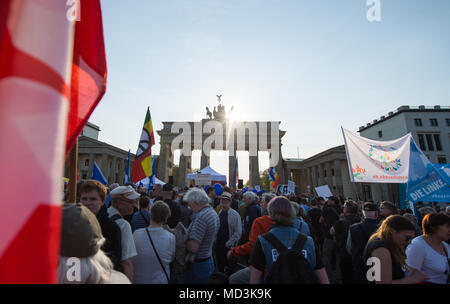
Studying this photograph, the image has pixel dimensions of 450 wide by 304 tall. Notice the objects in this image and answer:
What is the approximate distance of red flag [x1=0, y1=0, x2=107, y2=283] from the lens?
0.80 metres

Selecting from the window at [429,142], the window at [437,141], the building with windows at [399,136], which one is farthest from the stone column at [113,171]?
the window at [437,141]

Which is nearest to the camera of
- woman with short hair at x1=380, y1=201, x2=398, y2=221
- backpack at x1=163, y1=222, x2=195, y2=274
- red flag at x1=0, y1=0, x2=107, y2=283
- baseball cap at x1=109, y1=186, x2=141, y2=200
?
red flag at x1=0, y1=0, x2=107, y2=283

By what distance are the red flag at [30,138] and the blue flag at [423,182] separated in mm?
7135

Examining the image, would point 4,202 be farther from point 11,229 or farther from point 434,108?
point 434,108

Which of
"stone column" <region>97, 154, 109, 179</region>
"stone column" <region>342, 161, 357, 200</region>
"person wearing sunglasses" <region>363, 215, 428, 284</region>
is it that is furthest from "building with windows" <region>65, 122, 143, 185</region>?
"person wearing sunglasses" <region>363, 215, 428, 284</region>

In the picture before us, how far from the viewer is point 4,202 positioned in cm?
79

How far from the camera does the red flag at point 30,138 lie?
31.6 inches

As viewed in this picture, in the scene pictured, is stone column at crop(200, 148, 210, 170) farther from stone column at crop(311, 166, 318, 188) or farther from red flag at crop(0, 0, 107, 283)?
red flag at crop(0, 0, 107, 283)

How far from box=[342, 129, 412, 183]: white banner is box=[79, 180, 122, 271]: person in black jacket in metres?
5.52

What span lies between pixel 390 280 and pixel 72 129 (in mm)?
3548

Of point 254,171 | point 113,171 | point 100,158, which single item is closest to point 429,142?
point 254,171

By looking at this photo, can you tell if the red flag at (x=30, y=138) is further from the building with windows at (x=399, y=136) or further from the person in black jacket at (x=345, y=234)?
the building with windows at (x=399, y=136)

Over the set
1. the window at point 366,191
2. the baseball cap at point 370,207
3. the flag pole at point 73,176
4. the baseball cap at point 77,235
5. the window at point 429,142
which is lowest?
the window at point 366,191

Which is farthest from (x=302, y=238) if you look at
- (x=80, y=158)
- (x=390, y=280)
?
(x=80, y=158)
